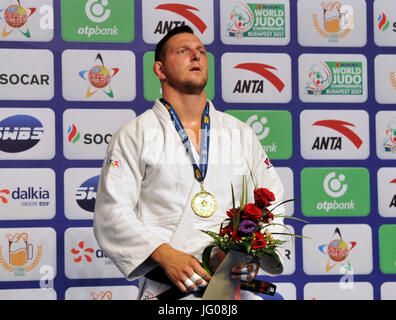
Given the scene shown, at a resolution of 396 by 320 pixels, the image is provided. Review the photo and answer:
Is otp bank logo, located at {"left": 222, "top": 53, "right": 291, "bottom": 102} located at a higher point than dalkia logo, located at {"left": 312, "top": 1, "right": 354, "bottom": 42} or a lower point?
lower

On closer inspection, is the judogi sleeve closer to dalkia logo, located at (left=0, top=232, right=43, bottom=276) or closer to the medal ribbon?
the medal ribbon

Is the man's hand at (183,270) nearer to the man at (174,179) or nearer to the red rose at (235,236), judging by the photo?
the man at (174,179)

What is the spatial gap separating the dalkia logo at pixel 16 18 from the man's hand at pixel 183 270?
1705mm

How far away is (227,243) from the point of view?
2.51 meters

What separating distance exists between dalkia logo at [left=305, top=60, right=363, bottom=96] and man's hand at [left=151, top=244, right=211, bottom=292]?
5.51ft

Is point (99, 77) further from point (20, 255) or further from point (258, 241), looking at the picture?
point (258, 241)

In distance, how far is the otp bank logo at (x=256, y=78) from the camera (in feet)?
12.5

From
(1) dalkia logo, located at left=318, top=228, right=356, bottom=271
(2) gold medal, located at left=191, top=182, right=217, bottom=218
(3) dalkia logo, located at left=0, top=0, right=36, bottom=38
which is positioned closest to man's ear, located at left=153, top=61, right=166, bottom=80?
(2) gold medal, located at left=191, top=182, right=217, bottom=218

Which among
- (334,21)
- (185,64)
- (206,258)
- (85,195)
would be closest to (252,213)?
(206,258)

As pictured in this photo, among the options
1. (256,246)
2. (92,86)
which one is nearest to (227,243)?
(256,246)

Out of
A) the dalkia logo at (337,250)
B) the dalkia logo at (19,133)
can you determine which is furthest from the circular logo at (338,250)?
the dalkia logo at (19,133)

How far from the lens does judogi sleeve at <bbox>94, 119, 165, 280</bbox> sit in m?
2.60

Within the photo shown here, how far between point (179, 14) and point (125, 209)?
4.96 feet
